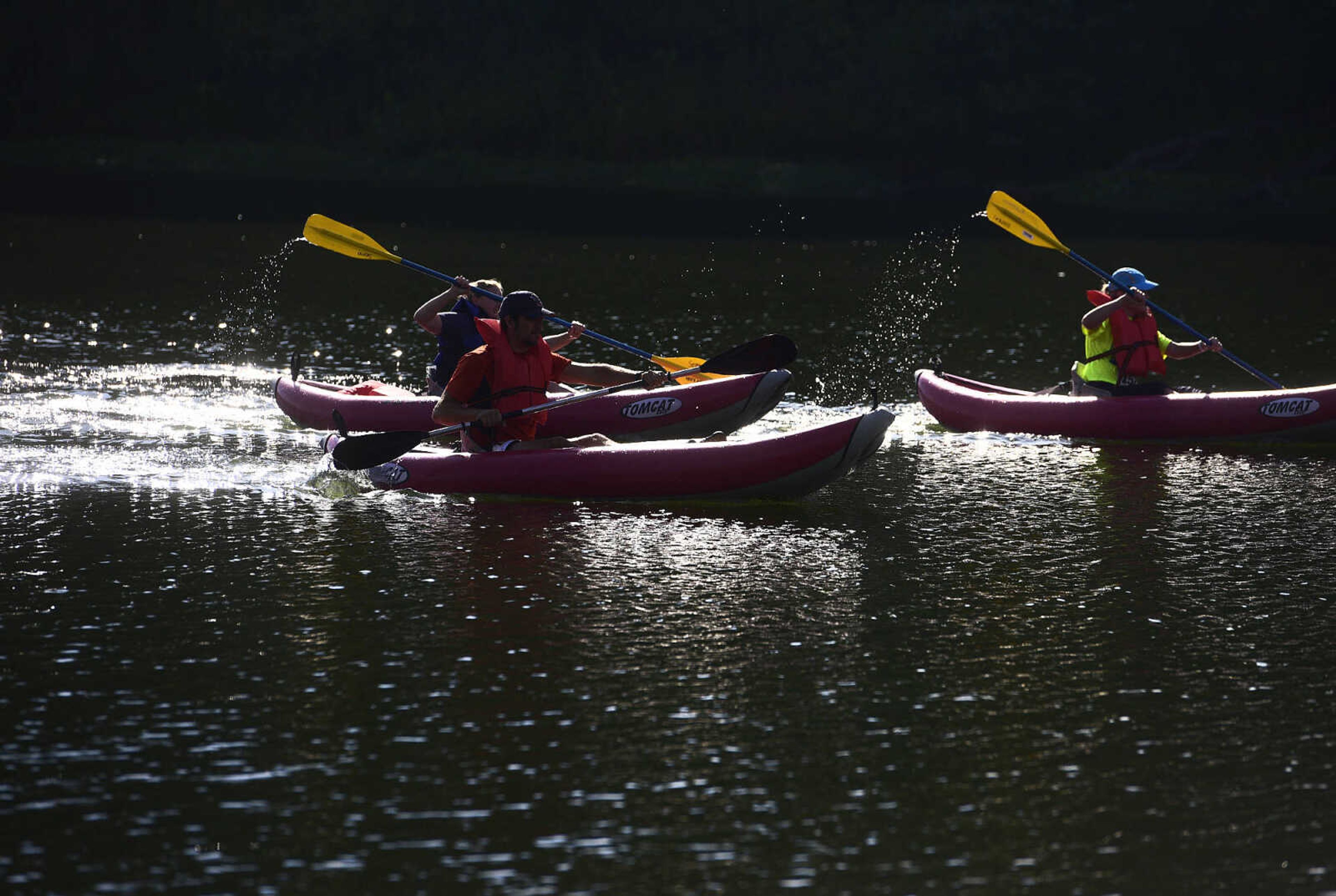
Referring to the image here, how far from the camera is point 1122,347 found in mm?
12008

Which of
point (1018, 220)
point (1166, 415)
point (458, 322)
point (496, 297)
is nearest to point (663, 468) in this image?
point (496, 297)

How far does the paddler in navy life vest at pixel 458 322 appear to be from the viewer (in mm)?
11078

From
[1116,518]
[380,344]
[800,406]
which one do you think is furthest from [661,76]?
[1116,518]

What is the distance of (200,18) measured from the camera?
149ft

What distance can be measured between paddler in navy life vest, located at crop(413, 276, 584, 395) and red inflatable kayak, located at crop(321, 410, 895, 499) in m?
1.61

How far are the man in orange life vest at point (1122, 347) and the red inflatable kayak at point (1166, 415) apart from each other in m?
0.19

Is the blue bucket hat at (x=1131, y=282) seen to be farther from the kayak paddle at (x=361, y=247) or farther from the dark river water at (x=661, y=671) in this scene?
the kayak paddle at (x=361, y=247)

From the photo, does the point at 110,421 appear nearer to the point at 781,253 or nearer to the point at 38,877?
the point at 38,877

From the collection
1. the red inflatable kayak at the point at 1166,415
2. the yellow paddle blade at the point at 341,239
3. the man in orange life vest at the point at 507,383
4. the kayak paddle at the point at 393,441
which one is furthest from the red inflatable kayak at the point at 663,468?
the yellow paddle blade at the point at 341,239

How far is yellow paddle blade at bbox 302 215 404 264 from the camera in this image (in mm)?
12828

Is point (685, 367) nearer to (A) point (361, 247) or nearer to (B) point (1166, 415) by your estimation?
(A) point (361, 247)

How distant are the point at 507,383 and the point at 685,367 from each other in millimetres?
2773

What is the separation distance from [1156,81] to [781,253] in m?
16.1

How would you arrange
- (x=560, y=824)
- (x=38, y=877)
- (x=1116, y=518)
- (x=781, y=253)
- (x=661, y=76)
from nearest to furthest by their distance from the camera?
(x=38, y=877) < (x=560, y=824) < (x=1116, y=518) < (x=781, y=253) < (x=661, y=76)
